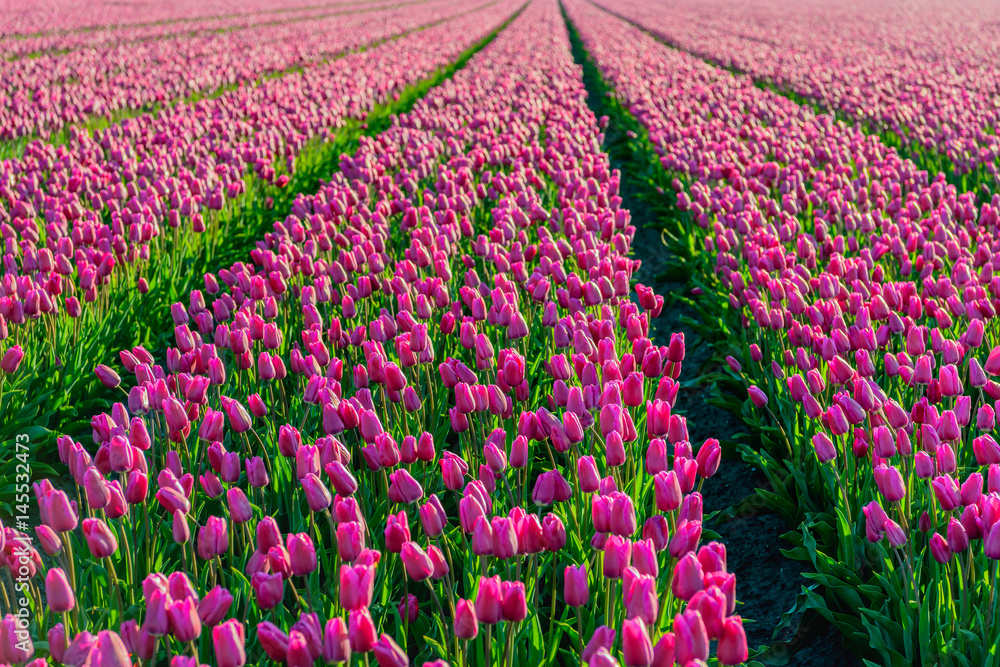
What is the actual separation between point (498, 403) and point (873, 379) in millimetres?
1506

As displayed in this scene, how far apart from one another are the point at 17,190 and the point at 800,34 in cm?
2424

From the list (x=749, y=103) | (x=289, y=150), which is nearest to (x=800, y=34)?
(x=749, y=103)

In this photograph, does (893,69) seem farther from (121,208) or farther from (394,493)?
(394,493)

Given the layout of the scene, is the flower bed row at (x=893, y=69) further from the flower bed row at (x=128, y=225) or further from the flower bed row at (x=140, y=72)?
the flower bed row at (x=140, y=72)

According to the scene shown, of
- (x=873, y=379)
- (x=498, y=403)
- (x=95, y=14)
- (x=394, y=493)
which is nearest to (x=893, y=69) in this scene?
(x=873, y=379)

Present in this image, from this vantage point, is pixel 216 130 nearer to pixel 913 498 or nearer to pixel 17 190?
pixel 17 190

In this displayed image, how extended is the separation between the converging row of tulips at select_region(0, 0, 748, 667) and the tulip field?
12 mm

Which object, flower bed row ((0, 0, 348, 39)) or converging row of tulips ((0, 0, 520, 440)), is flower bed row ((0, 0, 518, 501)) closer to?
converging row of tulips ((0, 0, 520, 440))

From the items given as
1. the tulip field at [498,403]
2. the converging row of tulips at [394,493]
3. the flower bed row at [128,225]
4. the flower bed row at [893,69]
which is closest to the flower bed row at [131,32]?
the flower bed row at [128,225]

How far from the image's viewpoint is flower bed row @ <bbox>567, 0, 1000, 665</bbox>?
6.61ft

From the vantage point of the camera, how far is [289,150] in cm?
758

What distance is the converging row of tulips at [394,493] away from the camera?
1532 mm

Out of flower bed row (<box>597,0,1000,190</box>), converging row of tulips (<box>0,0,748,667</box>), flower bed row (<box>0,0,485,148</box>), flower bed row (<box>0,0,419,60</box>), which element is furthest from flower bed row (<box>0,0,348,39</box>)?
converging row of tulips (<box>0,0,748,667</box>)

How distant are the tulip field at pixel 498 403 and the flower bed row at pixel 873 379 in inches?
0.7
